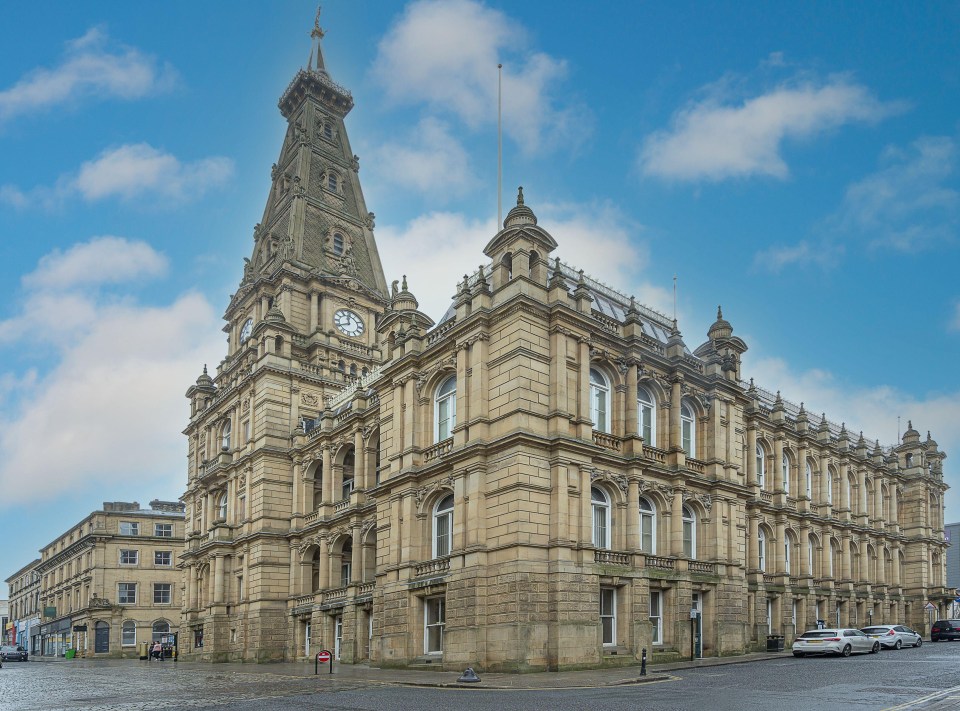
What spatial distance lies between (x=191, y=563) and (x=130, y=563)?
32665 millimetres

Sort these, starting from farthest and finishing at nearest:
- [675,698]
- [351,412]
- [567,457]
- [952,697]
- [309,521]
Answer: [309,521], [351,412], [567,457], [675,698], [952,697]

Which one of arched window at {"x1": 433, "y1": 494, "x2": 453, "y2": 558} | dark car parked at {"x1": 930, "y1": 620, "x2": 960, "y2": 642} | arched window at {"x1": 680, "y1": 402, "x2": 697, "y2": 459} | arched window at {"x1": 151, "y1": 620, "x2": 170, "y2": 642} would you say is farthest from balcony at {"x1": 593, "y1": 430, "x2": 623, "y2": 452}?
arched window at {"x1": 151, "y1": 620, "x2": 170, "y2": 642}

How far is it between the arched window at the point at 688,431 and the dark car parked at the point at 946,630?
81.0 feet

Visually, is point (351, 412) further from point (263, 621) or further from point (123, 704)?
point (123, 704)

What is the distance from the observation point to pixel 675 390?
1531 inches

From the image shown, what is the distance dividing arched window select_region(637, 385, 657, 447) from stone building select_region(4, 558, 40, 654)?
99.0 metres

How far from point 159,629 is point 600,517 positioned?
65.4 m

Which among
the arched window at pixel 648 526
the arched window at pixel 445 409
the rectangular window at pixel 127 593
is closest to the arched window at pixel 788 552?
the arched window at pixel 648 526

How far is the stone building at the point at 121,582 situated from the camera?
83062 millimetres

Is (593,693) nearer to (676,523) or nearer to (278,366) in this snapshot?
(676,523)

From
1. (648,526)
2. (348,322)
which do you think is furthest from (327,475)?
(648,526)

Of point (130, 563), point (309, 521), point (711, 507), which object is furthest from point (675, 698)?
point (130, 563)

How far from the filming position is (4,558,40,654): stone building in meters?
113

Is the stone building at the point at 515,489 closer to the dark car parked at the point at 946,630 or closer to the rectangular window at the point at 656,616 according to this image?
the rectangular window at the point at 656,616
